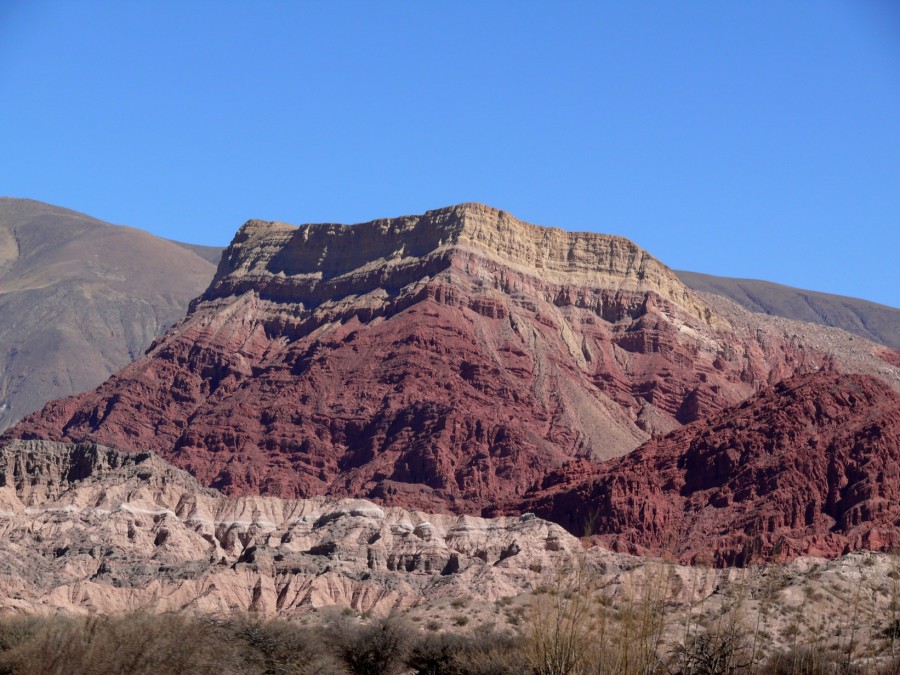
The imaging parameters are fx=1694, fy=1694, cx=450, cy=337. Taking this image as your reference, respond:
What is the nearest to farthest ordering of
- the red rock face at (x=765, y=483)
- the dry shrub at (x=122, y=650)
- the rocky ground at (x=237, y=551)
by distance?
the dry shrub at (x=122, y=650) < the rocky ground at (x=237, y=551) < the red rock face at (x=765, y=483)

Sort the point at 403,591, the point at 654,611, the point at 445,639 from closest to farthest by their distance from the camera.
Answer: the point at 654,611, the point at 445,639, the point at 403,591

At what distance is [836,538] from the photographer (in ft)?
445

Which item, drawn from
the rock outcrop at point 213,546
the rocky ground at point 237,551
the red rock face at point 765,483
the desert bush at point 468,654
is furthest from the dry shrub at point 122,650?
the red rock face at point 765,483

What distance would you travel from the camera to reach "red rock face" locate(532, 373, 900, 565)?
138 metres

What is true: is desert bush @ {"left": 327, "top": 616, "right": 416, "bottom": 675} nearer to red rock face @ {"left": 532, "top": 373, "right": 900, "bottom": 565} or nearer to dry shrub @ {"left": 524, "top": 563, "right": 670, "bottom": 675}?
dry shrub @ {"left": 524, "top": 563, "right": 670, "bottom": 675}

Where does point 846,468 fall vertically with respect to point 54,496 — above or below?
above

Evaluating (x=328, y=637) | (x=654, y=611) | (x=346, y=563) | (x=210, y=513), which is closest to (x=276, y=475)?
(x=210, y=513)

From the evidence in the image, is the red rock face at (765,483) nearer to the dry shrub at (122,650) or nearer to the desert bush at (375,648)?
the desert bush at (375,648)

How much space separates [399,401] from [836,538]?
73.0m

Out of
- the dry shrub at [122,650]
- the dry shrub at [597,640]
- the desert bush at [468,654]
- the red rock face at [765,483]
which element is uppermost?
the red rock face at [765,483]

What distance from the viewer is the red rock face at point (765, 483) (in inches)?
5443

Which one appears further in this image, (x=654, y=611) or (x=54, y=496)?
(x=54, y=496)

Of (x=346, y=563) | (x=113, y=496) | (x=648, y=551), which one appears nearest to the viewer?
(x=346, y=563)

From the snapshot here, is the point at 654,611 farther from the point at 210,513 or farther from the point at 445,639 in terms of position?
the point at 210,513
